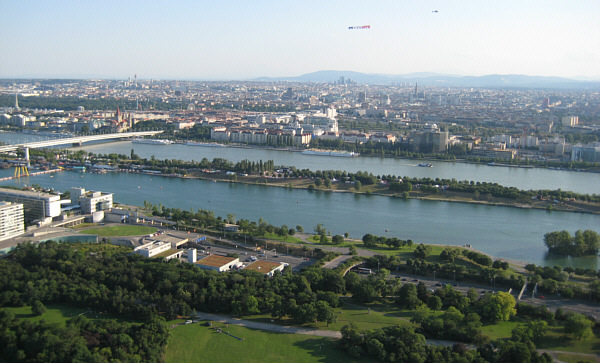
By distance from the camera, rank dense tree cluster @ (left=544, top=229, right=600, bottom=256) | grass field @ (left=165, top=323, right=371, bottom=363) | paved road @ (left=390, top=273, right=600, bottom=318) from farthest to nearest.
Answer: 1. dense tree cluster @ (left=544, top=229, right=600, bottom=256)
2. paved road @ (left=390, top=273, right=600, bottom=318)
3. grass field @ (left=165, top=323, right=371, bottom=363)

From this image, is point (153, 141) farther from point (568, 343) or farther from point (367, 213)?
point (568, 343)

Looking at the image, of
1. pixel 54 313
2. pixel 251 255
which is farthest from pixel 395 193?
pixel 54 313

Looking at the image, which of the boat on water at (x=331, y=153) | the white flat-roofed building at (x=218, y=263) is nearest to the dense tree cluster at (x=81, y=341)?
the white flat-roofed building at (x=218, y=263)

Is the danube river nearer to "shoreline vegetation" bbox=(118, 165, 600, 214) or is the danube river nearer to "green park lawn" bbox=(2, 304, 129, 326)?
"shoreline vegetation" bbox=(118, 165, 600, 214)

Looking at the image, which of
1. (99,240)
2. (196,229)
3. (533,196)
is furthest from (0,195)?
(533,196)

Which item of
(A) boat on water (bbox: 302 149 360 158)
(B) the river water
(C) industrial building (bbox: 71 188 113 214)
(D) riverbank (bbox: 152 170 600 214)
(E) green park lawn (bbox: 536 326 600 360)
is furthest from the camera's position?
(A) boat on water (bbox: 302 149 360 158)

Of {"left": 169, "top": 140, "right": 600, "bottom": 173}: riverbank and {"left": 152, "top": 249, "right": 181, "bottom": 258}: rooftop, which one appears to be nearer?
{"left": 152, "top": 249, "right": 181, "bottom": 258}: rooftop

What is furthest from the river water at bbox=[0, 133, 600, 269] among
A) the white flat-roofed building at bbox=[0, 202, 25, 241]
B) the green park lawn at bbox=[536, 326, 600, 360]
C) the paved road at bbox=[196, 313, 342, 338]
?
the paved road at bbox=[196, 313, 342, 338]
